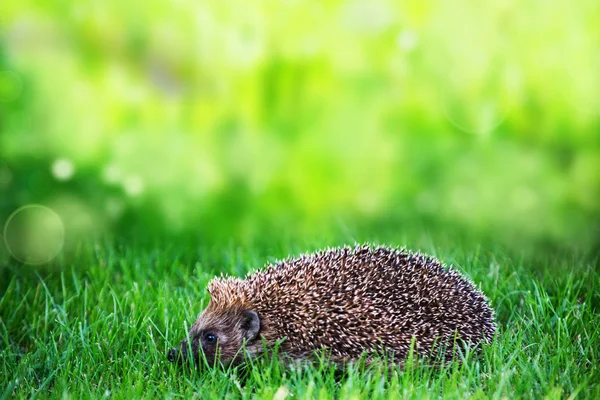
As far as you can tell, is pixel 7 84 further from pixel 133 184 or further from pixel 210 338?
pixel 210 338

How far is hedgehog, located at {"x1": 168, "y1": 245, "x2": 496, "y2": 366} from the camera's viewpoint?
3.87m

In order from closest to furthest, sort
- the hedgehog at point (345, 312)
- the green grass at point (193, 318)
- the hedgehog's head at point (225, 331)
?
the green grass at point (193, 318)
the hedgehog at point (345, 312)
the hedgehog's head at point (225, 331)

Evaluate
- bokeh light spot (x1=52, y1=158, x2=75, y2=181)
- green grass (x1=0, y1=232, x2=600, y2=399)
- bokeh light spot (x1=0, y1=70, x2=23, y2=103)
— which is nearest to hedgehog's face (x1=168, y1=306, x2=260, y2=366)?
green grass (x1=0, y1=232, x2=600, y2=399)

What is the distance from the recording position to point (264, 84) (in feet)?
16.4

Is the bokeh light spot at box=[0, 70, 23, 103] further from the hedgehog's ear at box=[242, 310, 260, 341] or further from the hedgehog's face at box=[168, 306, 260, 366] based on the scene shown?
the hedgehog's ear at box=[242, 310, 260, 341]

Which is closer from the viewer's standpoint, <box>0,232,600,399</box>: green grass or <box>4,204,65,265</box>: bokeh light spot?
<box>0,232,600,399</box>: green grass

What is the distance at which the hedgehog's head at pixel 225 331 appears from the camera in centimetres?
401

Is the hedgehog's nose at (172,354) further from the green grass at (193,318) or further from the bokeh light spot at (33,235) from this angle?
the bokeh light spot at (33,235)

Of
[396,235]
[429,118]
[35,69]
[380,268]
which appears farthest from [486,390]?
[35,69]

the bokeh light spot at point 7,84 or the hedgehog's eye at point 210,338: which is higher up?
the bokeh light spot at point 7,84

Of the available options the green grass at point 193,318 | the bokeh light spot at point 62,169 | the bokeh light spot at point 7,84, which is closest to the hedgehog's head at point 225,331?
the green grass at point 193,318

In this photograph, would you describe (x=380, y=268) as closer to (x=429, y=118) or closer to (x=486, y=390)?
(x=486, y=390)

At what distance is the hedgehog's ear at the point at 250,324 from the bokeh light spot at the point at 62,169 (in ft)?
5.80

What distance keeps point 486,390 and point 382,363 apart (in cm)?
49
